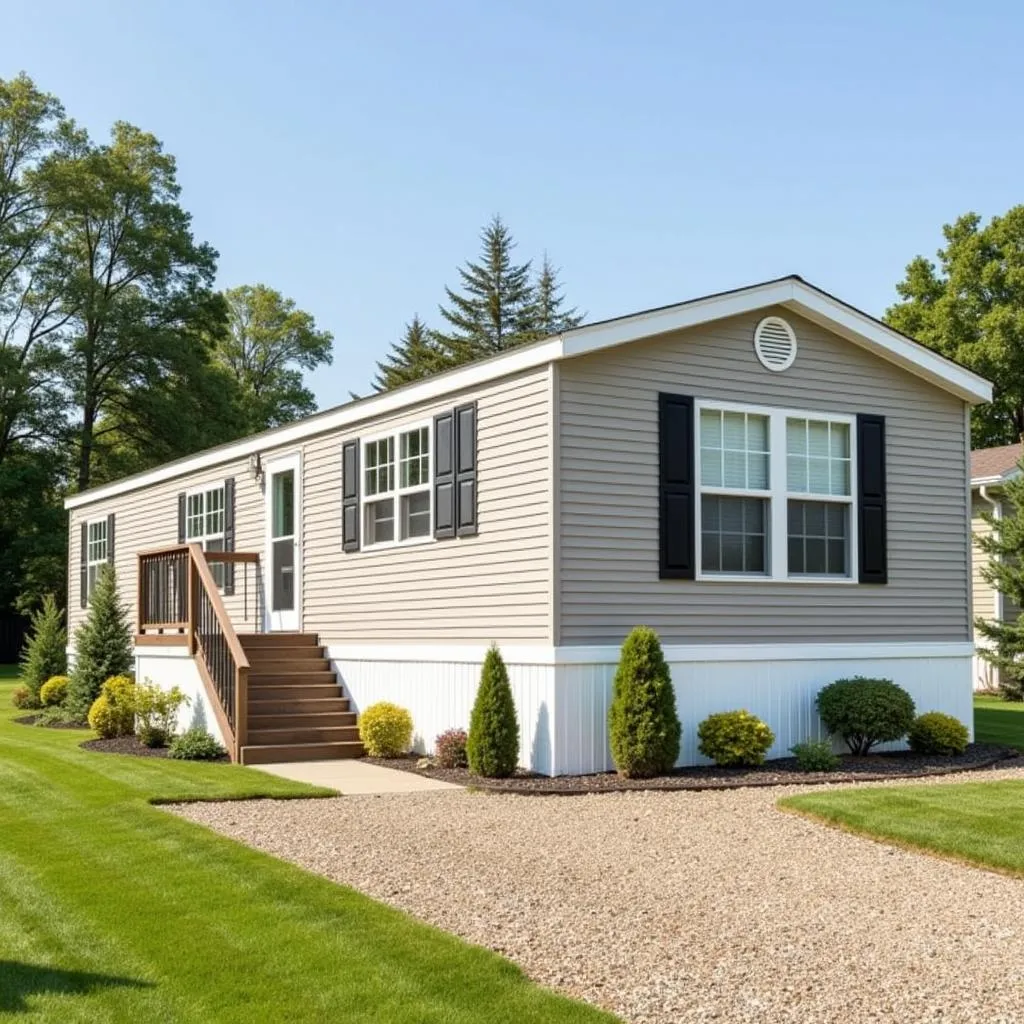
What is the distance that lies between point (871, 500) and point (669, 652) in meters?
2.88

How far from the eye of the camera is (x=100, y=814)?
8.76 meters

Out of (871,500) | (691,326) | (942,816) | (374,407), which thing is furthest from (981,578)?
(942,816)

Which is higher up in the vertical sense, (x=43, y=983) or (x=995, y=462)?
(x=995, y=462)

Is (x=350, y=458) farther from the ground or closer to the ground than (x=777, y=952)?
farther from the ground

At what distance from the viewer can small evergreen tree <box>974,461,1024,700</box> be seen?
1880 centimetres

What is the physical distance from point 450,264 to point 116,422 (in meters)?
15.2

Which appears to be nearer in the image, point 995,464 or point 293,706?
point 293,706

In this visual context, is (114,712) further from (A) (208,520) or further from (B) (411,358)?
(B) (411,358)

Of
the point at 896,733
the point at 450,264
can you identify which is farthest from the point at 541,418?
the point at 450,264

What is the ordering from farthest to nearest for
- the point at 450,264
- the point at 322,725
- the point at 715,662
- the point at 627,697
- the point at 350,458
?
the point at 450,264, the point at 350,458, the point at 322,725, the point at 715,662, the point at 627,697

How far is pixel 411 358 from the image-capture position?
49938 mm

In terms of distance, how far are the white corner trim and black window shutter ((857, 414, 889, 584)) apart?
29.1 inches

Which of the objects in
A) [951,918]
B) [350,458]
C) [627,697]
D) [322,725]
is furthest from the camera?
[350,458]

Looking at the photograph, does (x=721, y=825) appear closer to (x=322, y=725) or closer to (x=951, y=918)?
(x=951, y=918)
